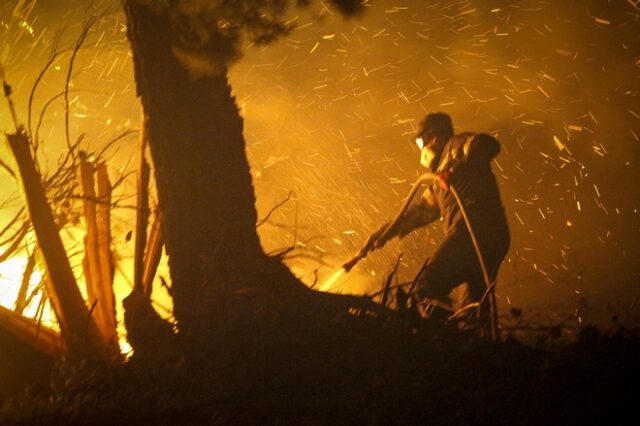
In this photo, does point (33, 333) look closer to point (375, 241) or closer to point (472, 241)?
point (375, 241)

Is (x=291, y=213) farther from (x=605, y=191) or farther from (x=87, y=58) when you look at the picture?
(x=605, y=191)

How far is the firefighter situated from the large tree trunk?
1.65 m

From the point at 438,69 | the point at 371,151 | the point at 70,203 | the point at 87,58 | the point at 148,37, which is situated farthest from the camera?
the point at 371,151

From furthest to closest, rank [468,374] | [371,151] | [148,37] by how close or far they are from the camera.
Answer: [371,151], [148,37], [468,374]

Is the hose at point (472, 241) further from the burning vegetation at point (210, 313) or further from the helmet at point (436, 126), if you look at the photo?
the helmet at point (436, 126)

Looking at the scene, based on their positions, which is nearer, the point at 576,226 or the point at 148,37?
the point at 148,37

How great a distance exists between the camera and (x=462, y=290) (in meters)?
5.50

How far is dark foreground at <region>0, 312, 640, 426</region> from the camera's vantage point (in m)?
2.82

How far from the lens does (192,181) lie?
4082mm

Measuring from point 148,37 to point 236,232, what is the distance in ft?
5.22

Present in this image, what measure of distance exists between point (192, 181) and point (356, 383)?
188 centimetres

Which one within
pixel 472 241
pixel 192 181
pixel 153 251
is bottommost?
pixel 472 241

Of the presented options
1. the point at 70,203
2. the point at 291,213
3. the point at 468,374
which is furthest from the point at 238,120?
the point at 291,213

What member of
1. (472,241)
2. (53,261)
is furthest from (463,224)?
(53,261)
